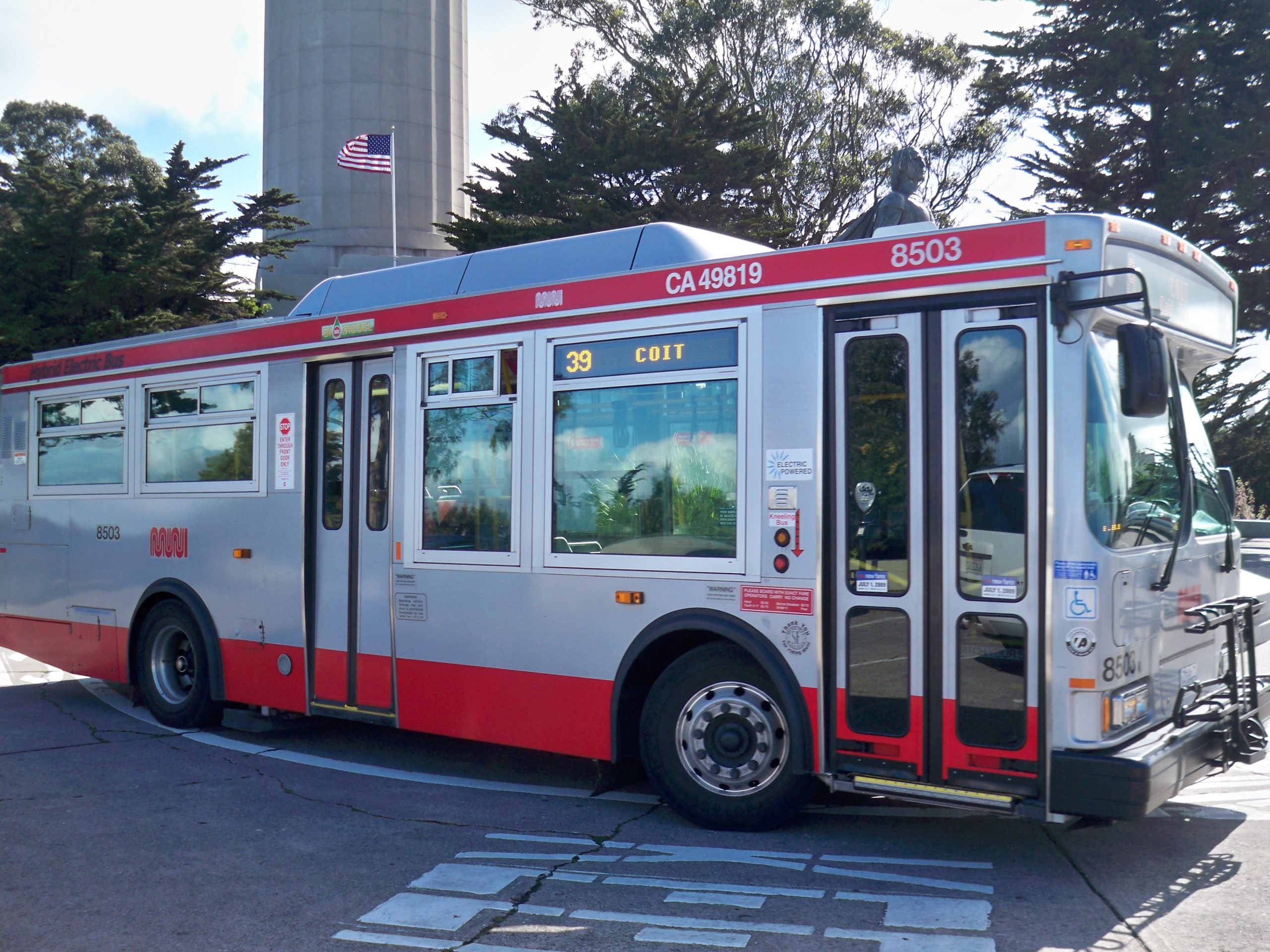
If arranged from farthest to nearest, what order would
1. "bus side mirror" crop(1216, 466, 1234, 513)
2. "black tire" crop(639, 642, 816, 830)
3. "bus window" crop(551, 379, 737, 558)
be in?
1. "bus side mirror" crop(1216, 466, 1234, 513)
2. "bus window" crop(551, 379, 737, 558)
3. "black tire" crop(639, 642, 816, 830)

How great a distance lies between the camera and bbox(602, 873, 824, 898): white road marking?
16.0 ft

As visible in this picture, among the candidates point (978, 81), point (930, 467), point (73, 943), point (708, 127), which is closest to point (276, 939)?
point (73, 943)

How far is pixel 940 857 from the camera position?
17.8 feet

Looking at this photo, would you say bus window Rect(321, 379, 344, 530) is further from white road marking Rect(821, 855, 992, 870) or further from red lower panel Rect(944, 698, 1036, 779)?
red lower panel Rect(944, 698, 1036, 779)

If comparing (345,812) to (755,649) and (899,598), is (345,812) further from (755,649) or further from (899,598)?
(899,598)

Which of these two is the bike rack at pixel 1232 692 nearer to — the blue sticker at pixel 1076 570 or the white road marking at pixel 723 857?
the blue sticker at pixel 1076 570

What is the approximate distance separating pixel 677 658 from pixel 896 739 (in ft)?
4.30

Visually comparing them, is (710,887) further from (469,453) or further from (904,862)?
(469,453)

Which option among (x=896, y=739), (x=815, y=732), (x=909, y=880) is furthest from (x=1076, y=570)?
(x=909, y=880)

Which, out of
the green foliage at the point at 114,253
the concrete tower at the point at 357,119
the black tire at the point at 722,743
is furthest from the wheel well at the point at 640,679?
the concrete tower at the point at 357,119

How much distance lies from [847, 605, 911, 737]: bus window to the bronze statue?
243cm

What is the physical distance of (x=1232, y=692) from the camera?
17.9 ft

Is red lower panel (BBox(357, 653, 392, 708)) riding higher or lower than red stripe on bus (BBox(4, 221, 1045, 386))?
lower

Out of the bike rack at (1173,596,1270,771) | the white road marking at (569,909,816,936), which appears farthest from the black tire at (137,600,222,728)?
the bike rack at (1173,596,1270,771)
